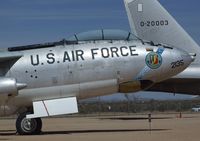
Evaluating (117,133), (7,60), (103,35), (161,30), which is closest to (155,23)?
(161,30)

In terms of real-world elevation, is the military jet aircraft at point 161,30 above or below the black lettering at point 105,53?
above

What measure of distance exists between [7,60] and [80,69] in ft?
10.0

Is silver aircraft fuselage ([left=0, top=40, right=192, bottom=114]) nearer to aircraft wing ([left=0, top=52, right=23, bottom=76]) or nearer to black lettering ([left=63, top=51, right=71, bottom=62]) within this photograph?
black lettering ([left=63, top=51, right=71, bottom=62])

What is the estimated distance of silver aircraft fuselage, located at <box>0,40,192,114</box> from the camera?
22.9 meters

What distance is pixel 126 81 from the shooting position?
23.4 meters

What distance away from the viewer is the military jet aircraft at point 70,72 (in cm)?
2284

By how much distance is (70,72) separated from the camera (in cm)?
2297

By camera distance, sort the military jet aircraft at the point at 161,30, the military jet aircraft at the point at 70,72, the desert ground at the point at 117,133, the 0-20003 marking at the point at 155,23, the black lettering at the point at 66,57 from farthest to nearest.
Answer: the 0-20003 marking at the point at 155,23, the military jet aircraft at the point at 161,30, the black lettering at the point at 66,57, the military jet aircraft at the point at 70,72, the desert ground at the point at 117,133

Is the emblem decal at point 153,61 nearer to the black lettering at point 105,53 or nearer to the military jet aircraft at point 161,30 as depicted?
the black lettering at point 105,53

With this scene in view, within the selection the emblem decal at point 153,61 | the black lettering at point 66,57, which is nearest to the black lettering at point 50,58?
the black lettering at point 66,57

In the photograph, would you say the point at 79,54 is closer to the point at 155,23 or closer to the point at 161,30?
the point at 161,30

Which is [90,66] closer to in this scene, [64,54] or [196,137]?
[64,54]

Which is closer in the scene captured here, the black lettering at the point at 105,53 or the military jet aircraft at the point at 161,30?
the black lettering at the point at 105,53

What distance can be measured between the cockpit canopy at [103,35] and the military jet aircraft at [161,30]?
621 inches
